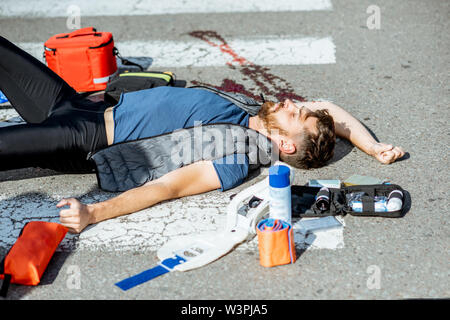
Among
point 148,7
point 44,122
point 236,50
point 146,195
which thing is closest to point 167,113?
point 146,195

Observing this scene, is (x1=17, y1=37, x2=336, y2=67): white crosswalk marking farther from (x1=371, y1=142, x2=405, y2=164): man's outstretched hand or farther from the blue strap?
the blue strap

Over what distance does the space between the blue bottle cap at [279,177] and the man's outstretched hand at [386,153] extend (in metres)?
1.26

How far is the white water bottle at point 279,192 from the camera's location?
10.5ft

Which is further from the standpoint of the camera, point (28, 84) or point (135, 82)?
point (135, 82)

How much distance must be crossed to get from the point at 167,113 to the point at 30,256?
1494 millimetres

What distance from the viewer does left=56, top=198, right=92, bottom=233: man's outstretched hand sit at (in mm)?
3379

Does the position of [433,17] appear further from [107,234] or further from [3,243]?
[3,243]

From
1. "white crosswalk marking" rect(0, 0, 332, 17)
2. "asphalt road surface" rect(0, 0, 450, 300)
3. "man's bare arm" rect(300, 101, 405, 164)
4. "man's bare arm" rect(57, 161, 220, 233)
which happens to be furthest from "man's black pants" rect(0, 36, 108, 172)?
"white crosswalk marking" rect(0, 0, 332, 17)

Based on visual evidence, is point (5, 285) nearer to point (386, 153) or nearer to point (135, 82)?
point (135, 82)

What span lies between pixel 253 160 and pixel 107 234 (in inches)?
46.2

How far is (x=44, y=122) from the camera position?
3.92m

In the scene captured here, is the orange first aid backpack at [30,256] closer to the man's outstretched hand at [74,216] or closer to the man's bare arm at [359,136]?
the man's outstretched hand at [74,216]

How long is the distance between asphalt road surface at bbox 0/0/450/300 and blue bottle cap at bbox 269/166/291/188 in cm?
41

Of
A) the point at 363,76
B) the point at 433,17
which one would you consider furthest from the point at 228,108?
the point at 433,17
